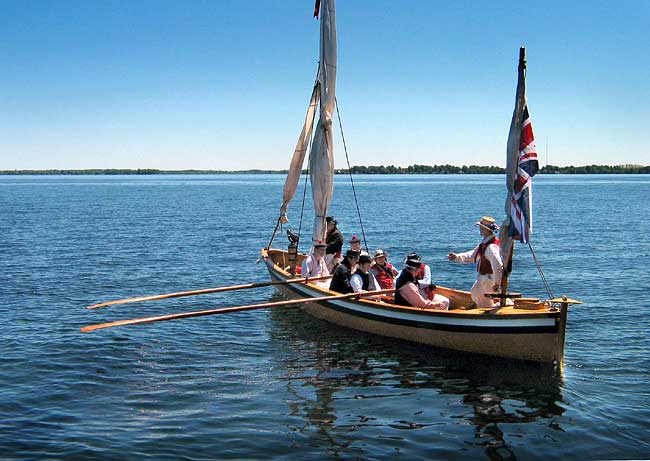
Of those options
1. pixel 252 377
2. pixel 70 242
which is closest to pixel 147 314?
pixel 252 377

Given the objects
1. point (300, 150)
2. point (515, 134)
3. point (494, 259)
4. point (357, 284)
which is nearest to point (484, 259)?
point (494, 259)

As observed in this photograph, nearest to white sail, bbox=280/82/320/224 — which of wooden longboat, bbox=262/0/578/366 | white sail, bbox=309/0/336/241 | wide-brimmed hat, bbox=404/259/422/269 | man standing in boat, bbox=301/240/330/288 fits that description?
wooden longboat, bbox=262/0/578/366

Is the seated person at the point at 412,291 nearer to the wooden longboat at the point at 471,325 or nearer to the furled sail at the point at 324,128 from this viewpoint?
the wooden longboat at the point at 471,325

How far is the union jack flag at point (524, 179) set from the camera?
1327 cm

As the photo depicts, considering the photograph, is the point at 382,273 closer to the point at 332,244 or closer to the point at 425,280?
the point at 425,280

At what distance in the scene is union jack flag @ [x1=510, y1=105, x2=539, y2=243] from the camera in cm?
1327

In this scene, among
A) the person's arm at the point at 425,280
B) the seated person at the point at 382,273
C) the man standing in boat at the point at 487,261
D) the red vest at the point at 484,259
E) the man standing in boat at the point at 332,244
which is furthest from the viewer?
the man standing in boat at the point at 332,244

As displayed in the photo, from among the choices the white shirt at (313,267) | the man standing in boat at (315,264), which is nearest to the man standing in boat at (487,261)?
the man standing in boat at (315,264)

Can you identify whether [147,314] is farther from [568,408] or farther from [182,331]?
[568,408]

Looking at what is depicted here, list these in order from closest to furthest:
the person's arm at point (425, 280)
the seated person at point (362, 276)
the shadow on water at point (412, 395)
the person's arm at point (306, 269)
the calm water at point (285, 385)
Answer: the calm water at point (285, 385), the shadow on water at point (412, 395), the person's arm at point (425, 280), the seated person at point (362, 276), the person's arm at point (306, 269)

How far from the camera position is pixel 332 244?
68.8 ft

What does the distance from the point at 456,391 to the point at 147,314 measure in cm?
1084

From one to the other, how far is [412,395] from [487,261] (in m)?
3.54

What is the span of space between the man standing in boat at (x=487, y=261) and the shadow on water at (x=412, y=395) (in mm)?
1444
